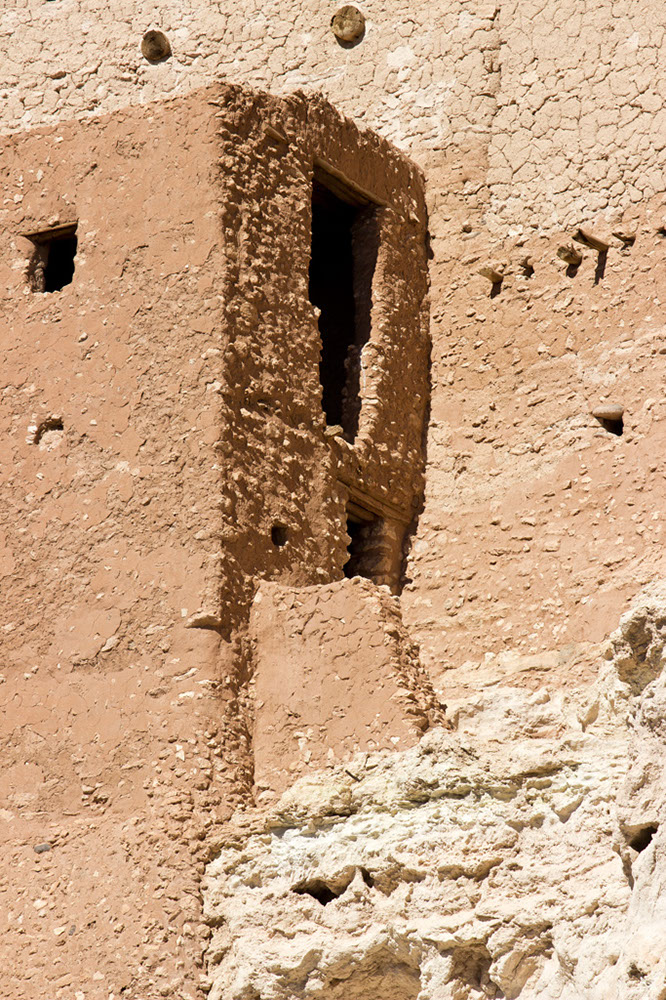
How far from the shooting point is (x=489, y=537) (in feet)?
43.6

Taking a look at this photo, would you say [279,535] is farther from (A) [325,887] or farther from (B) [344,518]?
(A) [325,887]

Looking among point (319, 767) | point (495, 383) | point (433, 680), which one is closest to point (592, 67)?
point (495, 383)

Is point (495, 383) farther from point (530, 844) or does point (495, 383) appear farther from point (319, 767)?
point (530, 844)

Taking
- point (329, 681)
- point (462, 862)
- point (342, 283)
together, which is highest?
point (342, 283)

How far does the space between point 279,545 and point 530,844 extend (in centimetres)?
272

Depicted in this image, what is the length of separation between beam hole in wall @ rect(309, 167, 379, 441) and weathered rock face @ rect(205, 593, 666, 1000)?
2.82m

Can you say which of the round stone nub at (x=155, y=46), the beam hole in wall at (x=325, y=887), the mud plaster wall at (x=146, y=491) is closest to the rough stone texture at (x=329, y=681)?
the mud plaster wall at (x=146, y=491)

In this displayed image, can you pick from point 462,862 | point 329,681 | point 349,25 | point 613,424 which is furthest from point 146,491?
point 349,25

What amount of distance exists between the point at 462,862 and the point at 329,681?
1.55 m

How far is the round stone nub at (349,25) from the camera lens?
15.2 meters

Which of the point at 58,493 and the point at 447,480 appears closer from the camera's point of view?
the point at 58,493

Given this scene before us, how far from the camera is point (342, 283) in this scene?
49.1 feet

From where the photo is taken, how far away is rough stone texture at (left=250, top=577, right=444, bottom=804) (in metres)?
11.6

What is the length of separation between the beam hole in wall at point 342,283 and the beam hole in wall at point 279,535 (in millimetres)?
1218
